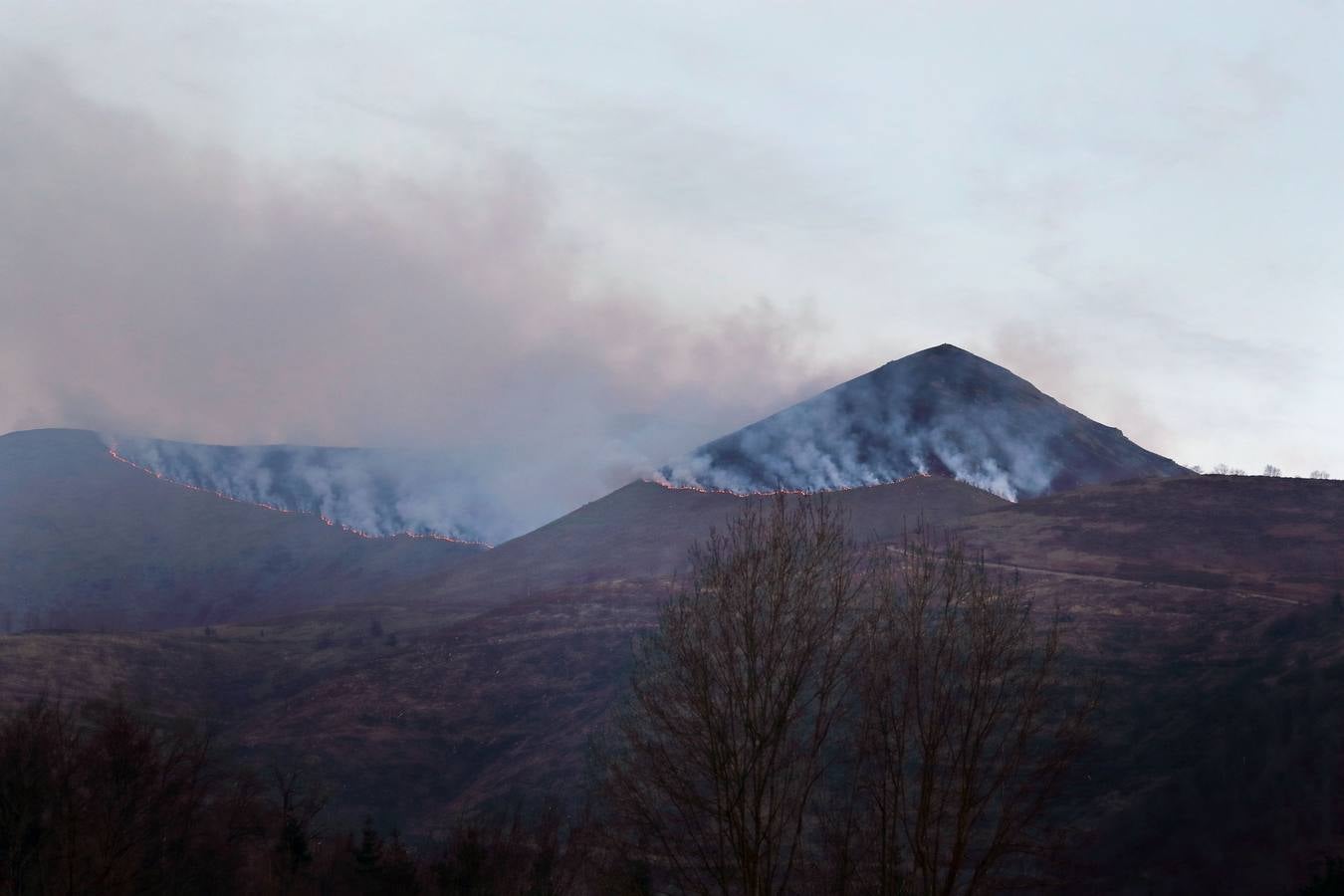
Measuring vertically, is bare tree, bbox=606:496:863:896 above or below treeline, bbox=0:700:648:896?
→ above

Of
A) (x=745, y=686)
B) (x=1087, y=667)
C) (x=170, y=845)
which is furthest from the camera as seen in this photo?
(x=1087, y=667)

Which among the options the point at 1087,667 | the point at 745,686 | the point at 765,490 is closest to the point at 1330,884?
the point at 745,686

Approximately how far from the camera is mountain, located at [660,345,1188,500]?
15475 centimetres

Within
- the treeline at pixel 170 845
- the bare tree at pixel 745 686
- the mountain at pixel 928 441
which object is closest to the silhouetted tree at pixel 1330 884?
the treeline at pixel 170 845

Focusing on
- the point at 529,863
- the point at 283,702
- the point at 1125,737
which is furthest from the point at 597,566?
the point at 529,863

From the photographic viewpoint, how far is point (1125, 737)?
6147 cm

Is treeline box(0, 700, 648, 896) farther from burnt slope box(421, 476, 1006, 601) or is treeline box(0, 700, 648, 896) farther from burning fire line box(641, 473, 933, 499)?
burning fire line box(641, 473, 933, 499)

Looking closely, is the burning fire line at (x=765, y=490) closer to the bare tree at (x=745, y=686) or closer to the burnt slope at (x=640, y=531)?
the burnt slope at (x=640, y=531)

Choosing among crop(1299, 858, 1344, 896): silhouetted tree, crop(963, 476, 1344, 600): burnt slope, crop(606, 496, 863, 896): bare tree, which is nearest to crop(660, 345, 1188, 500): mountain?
crop(963, 476, 1344, 600): burnt slope

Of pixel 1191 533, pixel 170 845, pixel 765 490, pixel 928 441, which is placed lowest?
pixel 170 845

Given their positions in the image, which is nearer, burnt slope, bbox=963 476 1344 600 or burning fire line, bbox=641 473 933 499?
burnt slope, bbox=963 476 1344 600

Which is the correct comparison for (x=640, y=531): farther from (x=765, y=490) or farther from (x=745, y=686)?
(x=745, y=686)

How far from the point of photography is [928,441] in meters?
160

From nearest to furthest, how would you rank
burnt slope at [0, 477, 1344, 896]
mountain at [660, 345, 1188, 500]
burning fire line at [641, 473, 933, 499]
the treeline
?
the treeline, burnt slope at [0, 477, 1344, 896], burning fire line at [641, 473, 933, 499], mountain at [660, 345, 1188, 500]
